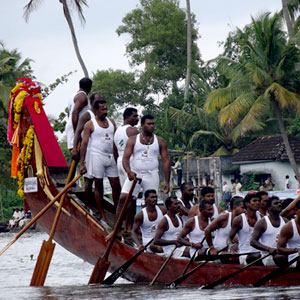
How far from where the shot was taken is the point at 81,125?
37.3ft

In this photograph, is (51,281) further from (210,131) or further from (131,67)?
(131,67)

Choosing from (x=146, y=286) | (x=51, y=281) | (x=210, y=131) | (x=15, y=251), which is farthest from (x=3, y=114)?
(x=146, y=286)

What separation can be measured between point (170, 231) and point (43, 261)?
6.15 ft

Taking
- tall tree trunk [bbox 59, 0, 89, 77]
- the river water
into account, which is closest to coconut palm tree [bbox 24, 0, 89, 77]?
tall tree trunk [bbox 59, 0, 89, 77]

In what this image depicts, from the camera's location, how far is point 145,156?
10820mm

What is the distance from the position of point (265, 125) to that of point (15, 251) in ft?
50.4

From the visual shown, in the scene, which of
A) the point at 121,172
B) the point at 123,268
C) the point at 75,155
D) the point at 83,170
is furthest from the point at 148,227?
the point at 75,155

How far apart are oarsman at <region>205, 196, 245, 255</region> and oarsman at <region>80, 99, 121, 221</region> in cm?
194

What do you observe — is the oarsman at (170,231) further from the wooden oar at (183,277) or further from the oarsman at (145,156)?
the wooden oar at (183,277)

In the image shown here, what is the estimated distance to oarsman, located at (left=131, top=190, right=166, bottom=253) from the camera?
10.6 metres

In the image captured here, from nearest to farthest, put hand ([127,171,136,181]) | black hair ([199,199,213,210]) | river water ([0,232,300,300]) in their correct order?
river water ([0,232,300,300])
black hair ([199,199,213,210])
hand ([127,171,136,181])

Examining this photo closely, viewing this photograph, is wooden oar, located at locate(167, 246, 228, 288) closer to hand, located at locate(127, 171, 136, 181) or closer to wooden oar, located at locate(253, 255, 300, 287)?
wooden oar, located at locate(253, 255, 300, 287)

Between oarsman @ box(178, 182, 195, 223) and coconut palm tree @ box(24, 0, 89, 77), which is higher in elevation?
coconut palm tree @ box(24, 0, 89, 77)

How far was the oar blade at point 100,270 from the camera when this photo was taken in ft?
35.2
